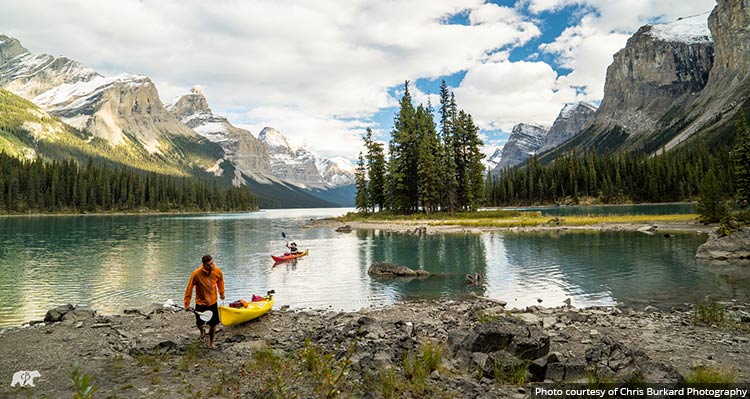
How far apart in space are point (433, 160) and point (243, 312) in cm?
6750

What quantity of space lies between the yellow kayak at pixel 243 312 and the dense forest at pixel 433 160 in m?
63.1

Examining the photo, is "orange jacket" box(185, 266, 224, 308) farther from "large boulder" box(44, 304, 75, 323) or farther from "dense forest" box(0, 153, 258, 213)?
"dense forest" box(0, 153, 258, 213)

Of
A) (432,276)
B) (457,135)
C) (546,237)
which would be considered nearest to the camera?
(432,276)

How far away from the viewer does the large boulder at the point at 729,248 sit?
32125 mm

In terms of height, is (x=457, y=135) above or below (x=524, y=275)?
above

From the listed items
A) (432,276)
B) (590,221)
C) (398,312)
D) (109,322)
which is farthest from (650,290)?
(590,221)

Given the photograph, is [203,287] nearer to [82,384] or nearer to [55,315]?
[82,384]

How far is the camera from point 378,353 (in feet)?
38.3

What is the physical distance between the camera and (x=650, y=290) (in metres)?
23.8

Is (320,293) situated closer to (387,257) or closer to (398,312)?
(398,312)

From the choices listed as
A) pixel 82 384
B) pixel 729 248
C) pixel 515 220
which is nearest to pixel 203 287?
pixel 82 384

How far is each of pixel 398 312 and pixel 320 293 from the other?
833 cm

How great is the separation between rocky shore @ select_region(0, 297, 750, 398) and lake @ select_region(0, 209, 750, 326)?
4.81 metres

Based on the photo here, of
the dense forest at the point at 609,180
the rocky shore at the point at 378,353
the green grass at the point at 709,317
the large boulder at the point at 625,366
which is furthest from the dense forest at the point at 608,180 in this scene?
the large boulder at the point at 625,366
